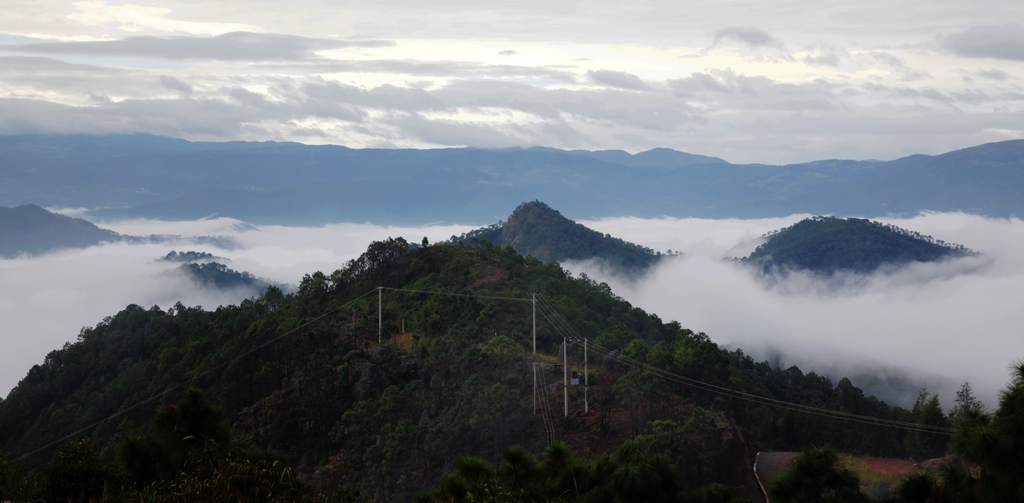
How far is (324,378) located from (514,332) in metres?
11.0

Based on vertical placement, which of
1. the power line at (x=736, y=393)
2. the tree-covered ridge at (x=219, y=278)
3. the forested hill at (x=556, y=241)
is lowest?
the power line at (x=736, y=393)

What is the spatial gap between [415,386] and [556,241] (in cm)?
8999

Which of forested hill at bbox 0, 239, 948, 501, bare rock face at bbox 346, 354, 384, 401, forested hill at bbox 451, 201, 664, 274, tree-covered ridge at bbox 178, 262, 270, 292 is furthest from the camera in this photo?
tree-covered ridge at bbox 178, 262, 270, 292

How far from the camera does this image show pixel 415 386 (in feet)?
136

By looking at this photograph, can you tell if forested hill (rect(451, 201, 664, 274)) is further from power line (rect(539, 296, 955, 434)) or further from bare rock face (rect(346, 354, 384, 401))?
bare rock face (rect(346, 354, 384, 401))

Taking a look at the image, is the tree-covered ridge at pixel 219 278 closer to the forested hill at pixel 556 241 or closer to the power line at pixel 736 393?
the forested hill at pixel 556 241

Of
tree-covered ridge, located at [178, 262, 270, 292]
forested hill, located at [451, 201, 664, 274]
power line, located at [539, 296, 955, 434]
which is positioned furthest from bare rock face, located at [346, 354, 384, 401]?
tree-covered ridge, located at [178, 262, 270, 292]

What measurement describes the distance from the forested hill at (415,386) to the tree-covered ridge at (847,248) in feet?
360

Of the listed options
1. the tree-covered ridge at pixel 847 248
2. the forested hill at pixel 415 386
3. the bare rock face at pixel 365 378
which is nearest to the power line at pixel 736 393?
the forested hill at pixel 415 386

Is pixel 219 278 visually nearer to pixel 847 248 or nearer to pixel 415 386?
pixel 415 386

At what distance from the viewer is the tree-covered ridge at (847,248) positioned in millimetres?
165375

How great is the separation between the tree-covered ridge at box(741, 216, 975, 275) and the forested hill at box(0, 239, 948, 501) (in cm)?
10966

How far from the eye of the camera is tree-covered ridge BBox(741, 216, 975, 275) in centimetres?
16538

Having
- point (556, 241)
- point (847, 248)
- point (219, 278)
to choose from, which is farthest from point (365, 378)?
point (847, 248)
